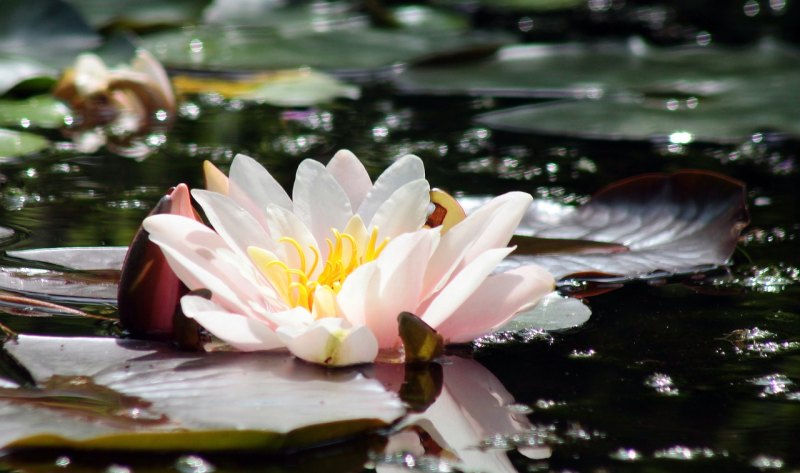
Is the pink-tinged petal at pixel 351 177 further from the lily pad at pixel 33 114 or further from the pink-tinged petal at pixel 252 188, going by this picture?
the lily pad at pixel 33 114

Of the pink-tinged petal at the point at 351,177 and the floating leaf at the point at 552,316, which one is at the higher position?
the pink-tinged petal at the point at 351,177

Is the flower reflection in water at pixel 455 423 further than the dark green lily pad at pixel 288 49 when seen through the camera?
No

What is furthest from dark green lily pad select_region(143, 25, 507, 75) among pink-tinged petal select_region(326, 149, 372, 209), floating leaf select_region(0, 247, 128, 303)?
pink-tinged petal select_region(326, 149, 372, 209)

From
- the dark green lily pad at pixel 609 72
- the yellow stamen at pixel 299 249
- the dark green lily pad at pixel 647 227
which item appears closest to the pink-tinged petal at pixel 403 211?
the yellow stamen at pixel 299 249

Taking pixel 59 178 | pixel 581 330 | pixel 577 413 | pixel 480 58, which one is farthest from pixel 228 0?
pixel 577 413

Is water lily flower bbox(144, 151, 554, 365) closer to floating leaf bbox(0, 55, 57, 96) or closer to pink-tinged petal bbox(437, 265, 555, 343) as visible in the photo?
pink-tinged petal bbox(437, 265, 555, 343)

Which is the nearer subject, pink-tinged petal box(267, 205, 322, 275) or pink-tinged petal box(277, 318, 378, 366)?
pink-tinged petal box(277, 318, 378, 366)
